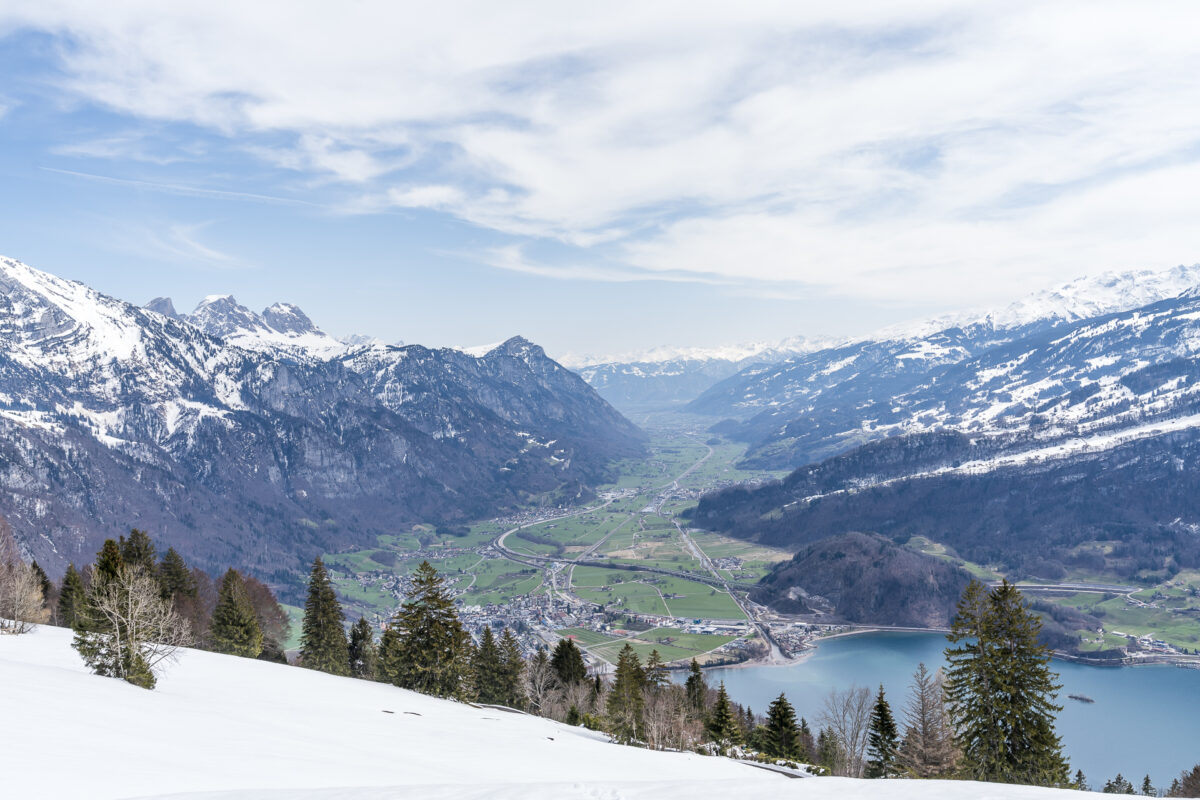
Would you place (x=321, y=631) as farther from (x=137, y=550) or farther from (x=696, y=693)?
(x=696, y=693)

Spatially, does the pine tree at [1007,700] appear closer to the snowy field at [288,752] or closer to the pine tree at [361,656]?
the snowy field at [288,752]

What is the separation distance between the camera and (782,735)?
54.5 metres

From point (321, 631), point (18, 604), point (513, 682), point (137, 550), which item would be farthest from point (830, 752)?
point (137, 550)

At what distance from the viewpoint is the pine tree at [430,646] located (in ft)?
167

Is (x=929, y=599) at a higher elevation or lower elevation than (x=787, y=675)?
higher

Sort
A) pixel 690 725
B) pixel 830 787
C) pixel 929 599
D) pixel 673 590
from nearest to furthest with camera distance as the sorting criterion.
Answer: pixel 830 787, pixel 690 725, pixel 929 599, pixel 673 590

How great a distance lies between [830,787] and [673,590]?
182 m

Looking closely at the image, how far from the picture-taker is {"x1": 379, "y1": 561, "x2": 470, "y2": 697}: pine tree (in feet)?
167

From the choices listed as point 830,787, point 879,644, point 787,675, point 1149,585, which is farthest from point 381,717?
point 1149,585

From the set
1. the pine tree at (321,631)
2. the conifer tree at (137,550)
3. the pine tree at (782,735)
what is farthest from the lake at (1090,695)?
the conifer tree at (137,550)

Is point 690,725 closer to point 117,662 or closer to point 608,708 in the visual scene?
point 608,708

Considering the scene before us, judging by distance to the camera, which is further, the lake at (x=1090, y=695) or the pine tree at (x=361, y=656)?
the lake at (x=1090, y=695)

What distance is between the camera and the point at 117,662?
101ft

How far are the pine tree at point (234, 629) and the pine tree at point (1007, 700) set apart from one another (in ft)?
187
